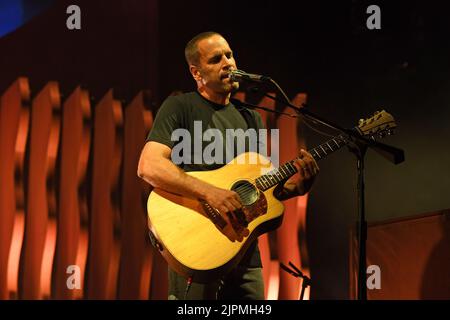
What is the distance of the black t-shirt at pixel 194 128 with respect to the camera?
2.96m

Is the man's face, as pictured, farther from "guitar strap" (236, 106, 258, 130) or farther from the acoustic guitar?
the acoustic guitar

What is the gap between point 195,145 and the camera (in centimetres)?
296

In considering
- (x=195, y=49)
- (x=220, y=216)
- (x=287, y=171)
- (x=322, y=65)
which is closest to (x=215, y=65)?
(x=195, y=49)

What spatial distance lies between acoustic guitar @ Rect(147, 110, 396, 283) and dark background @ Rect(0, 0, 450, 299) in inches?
97.6

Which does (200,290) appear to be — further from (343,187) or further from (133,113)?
(343,187)

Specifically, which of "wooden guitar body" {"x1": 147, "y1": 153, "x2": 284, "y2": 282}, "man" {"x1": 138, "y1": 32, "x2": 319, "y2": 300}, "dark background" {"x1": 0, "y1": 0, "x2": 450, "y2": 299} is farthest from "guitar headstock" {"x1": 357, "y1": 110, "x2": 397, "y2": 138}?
"dark background" {"x1": 0, "y1": 0, "x2": 450, "y2": 299}

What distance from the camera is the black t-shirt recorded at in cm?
296

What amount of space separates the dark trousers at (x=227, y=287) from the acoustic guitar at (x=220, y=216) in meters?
→ 0.06

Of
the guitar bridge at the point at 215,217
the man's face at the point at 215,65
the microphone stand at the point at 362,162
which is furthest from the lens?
the man's face at the point at 215,65

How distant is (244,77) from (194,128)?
317 mm

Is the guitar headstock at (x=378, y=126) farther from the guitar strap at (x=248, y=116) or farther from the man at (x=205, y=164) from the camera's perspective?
the guitar strap at (x=248, y=116)

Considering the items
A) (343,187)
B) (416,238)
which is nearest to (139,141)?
(343,187)

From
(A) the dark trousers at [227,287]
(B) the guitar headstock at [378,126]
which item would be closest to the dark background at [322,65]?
(B) the guitar headstock at [378,126]
